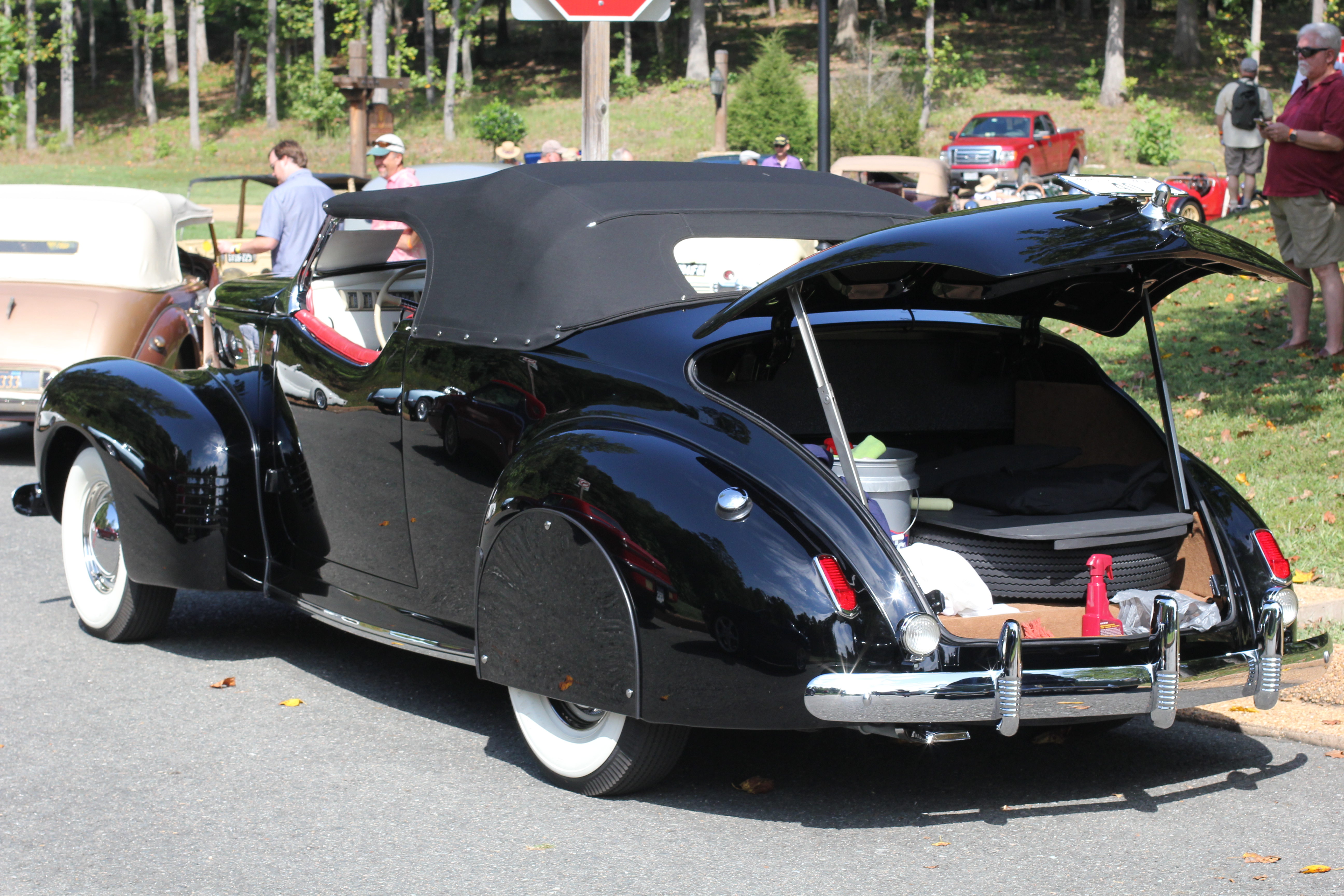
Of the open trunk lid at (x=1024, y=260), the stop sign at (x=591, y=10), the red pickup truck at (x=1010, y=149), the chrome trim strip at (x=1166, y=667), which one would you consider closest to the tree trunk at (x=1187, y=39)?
the red pickup truck at (x=1010, y=149)

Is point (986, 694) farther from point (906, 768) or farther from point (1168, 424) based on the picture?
point (1168, 424)

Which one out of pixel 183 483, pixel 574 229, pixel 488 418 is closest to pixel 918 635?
pixel 488 418

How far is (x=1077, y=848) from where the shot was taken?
10.9 feet

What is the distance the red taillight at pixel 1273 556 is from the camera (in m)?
3.78

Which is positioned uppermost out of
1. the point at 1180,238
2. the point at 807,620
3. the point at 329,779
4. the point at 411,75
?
the point at 411,75

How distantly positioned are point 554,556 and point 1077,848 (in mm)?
1495

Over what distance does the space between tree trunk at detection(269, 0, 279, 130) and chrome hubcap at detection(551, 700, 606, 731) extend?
171 feet

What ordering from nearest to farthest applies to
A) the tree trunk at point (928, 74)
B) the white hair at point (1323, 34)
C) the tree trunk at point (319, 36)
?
the white hair at point (1323, 34) < the tree trunk at point (928, 74) < the tree trunk at point (319, 36)

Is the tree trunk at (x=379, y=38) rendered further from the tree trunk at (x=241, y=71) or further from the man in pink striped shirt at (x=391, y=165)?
the man in pink striped shirt at (x=391, y=165)

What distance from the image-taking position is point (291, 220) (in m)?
9.41

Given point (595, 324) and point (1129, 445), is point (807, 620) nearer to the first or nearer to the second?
point (595, 324)

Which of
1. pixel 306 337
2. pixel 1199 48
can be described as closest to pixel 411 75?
pixel 1199 48

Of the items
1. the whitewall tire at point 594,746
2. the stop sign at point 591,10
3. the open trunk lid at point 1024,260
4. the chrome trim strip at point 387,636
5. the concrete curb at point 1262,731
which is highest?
the stop sign at point 591,10

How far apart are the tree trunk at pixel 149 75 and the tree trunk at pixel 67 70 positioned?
9.09 feet
